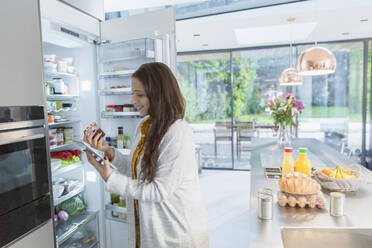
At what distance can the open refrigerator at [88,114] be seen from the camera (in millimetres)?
2076

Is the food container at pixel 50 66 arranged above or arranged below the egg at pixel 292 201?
above

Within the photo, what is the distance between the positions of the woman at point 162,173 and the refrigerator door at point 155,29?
2.31ft

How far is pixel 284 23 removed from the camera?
377 centimetres

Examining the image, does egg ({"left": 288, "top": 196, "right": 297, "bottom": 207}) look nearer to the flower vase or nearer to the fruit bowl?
the fruit bowl

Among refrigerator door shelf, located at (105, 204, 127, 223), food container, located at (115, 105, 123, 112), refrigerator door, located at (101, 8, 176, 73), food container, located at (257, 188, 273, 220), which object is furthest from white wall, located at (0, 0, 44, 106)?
food container, located at (257, 188, 273, 220)

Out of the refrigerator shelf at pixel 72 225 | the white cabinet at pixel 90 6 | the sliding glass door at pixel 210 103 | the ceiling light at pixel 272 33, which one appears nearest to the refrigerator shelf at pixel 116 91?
the white cabinet at pixel 90 6

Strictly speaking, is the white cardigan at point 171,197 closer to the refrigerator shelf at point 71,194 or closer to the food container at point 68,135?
the refrigerator shelf at point 71,194

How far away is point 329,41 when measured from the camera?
199 inches

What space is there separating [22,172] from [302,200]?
4.71 ft

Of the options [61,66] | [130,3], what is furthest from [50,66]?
[130,3]

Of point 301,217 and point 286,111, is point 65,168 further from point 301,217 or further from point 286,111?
point 286,111

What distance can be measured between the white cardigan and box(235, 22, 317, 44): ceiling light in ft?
11.1

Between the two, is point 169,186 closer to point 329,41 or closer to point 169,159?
point 169,159

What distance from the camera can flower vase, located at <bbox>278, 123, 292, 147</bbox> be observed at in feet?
10.8
